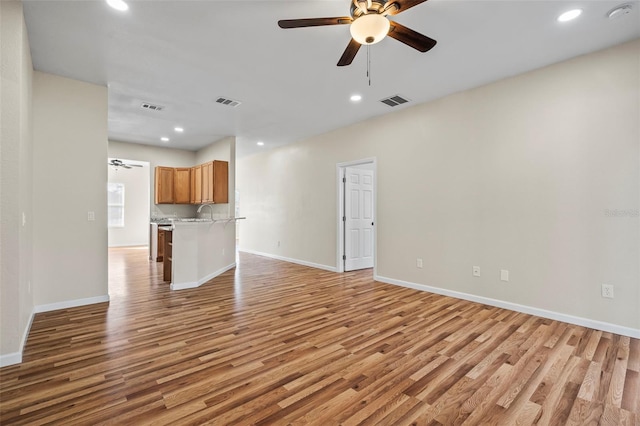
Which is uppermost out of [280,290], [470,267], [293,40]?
[293,40]

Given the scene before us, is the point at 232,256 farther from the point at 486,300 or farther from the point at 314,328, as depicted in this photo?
the point at 486,300

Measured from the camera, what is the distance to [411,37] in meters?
2.18

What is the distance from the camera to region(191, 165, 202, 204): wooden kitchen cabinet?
706cm

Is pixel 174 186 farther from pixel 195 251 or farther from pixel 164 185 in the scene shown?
pixel 195 251

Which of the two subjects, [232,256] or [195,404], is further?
[232,256]

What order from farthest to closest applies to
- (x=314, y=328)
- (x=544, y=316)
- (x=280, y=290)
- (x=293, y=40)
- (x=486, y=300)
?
(x=280, y=290) < (x=486, y=300) < (x=544, y=316) < (x=314, y=328) < (x=293, y=40)

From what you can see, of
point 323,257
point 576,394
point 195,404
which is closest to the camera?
point 195,404

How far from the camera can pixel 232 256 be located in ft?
21.0

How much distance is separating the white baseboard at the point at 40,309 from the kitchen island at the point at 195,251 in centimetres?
97

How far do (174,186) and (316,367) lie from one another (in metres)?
6.64

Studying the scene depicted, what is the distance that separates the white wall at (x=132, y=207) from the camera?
1001 centimetres

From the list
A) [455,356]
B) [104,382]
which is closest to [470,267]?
[455,356]

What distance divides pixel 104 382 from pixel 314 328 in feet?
5.78

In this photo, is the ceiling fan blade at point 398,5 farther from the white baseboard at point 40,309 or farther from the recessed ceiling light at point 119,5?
the white baseboard at point 40,309
